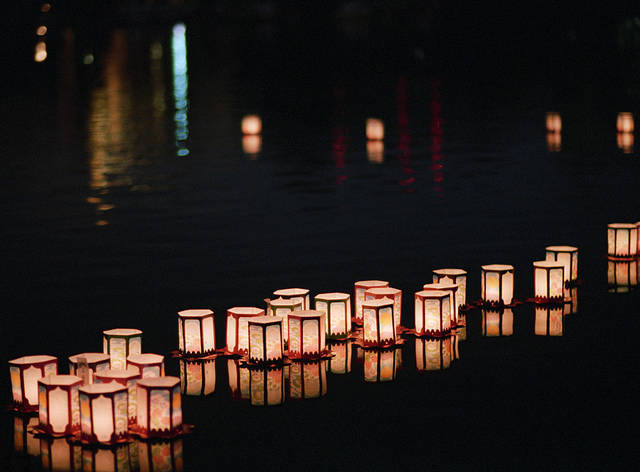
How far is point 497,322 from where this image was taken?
25.2 ft

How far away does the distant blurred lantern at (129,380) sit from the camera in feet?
18.7

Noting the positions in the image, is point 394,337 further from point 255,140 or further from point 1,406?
point 255,140

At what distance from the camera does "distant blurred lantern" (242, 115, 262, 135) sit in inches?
761

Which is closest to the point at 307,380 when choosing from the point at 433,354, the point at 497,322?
the point at 433,354

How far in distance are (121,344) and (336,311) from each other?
1475 mm

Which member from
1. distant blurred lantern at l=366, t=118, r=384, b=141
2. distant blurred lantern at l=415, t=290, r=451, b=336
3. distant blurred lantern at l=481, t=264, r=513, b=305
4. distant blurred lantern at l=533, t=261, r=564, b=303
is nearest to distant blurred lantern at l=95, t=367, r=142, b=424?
distant blurred lantern at l=415, t=290, r=451, b=336

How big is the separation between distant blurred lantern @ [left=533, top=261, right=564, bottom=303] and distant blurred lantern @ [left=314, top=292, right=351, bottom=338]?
62.3 inches

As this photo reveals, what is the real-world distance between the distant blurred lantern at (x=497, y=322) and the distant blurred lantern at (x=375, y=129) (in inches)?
403

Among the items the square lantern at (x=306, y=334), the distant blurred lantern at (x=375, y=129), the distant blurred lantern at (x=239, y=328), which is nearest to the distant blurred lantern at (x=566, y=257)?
the square lantern at (x=306, y=334)

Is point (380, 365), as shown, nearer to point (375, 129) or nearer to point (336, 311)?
point (336, 311)

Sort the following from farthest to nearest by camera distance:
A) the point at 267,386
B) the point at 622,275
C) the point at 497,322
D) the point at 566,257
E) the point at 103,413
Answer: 1. the point at 622,275
2. the point at 566,257
3. the point at 497,322
4. the point at 267,386
5. the point at 103,413

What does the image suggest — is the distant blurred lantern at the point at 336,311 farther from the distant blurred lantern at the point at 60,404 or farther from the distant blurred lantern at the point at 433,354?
the distant blurred lantern at the point at 60,404

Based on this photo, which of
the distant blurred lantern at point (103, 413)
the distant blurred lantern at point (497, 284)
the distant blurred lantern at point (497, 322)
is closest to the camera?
the distant blurred lantern at point (103, 413)

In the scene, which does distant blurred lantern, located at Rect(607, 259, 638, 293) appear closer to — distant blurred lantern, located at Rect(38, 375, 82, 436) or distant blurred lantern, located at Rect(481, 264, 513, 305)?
distant blurred lantern, located at Rect(481, 264, 513, 305)
